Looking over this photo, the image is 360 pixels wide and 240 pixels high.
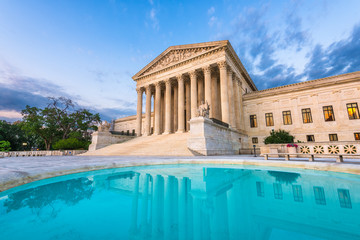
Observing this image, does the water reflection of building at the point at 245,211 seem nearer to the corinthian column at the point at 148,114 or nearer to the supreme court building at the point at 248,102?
the supreme court building at the point at 248,102

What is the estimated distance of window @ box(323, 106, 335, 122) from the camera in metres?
22.4

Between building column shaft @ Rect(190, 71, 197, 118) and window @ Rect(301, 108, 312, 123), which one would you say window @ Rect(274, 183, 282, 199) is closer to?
building column shaft @ Rect(190, 71, 197, 118)

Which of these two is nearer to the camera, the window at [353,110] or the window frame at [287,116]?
the window at [353,110]

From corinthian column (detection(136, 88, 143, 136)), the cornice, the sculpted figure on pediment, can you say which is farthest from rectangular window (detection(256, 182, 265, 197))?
corinthian column (detection(136, 88, 143, 136))

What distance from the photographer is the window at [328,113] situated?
73.5 feet

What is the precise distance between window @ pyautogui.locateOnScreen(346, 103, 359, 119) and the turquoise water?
2396 cm

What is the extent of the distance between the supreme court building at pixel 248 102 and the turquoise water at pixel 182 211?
40.9 ft

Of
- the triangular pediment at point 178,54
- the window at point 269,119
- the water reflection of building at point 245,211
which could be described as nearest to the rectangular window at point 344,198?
the water reflection of building at point 245,211

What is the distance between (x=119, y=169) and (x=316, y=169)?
8.71 metres

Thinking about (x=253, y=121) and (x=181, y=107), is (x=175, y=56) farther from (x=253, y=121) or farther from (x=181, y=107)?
(x=253, y=121)

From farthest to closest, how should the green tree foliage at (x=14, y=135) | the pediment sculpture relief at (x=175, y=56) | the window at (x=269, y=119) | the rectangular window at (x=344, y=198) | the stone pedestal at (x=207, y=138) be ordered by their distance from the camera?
the green tree foliage at (x=14, y=135), the pediment sculpture relief at (x=175, y=56), the window at (x=269, y=119), the stone pedestal at (x=207, y=138), the rectangular window at (x=344, y=198)

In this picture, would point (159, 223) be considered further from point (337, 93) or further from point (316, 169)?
point (337, 93)

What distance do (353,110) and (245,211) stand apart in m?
28.2

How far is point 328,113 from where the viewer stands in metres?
22.7
